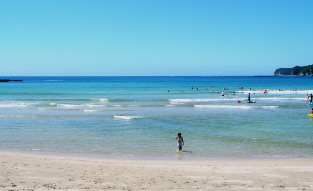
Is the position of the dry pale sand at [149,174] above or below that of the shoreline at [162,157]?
above

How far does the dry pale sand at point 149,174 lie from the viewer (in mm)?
10109

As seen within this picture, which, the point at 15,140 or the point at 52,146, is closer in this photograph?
the point at 52,146

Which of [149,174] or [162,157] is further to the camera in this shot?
[162,157]

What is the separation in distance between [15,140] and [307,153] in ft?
46.7

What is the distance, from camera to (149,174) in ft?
38.1

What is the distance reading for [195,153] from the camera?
15.7 m

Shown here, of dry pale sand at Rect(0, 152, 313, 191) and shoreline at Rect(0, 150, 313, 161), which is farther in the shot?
shoreline at Rect(0, 150, 313, 161)

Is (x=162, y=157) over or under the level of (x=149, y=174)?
under

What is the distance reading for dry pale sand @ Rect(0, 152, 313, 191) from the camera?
10.1 meters

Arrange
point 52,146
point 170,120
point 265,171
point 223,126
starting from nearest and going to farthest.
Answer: point 265,171 → point 52,146 → point 223,126 → point 170,120

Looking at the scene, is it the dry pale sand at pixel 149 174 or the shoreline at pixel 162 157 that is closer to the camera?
the dry pale sand at pixel 149 174

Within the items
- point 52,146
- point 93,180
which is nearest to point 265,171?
point 93,180

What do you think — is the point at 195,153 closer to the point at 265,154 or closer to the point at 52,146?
the point at 265,154

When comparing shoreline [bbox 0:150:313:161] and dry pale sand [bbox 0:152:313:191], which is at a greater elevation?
dry pale sand [bbox 0:152:313:191]
